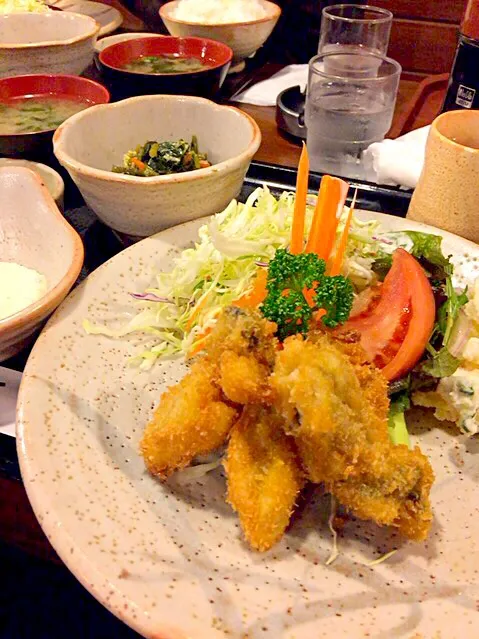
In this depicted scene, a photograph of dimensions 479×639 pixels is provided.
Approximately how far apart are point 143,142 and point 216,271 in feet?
2.39

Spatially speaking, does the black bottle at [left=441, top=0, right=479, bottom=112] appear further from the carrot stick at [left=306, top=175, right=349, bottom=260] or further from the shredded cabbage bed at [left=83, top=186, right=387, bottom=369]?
the carrot stick at [left=306, top=175, right=349, bottom=260]

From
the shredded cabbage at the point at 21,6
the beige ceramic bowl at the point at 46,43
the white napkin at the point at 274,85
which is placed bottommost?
the white napkin at the point at 274,85

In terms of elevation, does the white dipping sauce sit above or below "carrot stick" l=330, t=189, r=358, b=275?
below

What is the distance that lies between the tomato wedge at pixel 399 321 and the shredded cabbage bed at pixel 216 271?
0.13 meters

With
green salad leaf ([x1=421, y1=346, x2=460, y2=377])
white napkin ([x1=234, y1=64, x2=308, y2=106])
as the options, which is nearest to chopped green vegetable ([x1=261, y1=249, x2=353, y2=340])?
green salad leaf ([x1=421, y1=346, x2=460, y2=377])

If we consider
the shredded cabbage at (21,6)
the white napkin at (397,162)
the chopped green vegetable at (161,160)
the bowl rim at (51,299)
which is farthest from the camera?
A: the shredded cabbage at (21,6)

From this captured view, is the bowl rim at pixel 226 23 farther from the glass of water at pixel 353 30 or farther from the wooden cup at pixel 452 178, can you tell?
the wooden cup at pixel 452 178

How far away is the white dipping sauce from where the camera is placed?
5.26 ft

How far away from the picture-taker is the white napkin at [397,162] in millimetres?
2201

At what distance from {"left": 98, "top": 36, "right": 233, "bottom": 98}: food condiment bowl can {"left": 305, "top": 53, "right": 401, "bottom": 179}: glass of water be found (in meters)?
0.44

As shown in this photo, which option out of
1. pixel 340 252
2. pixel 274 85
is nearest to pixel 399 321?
pixel 340 252

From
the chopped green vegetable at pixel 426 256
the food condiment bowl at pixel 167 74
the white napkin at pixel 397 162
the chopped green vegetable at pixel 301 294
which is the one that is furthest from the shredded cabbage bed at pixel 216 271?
the food condiment bowl at pixel 167 74

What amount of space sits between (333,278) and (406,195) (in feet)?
3.03

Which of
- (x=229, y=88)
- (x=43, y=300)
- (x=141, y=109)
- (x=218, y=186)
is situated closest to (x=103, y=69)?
(x=141, y=109)
